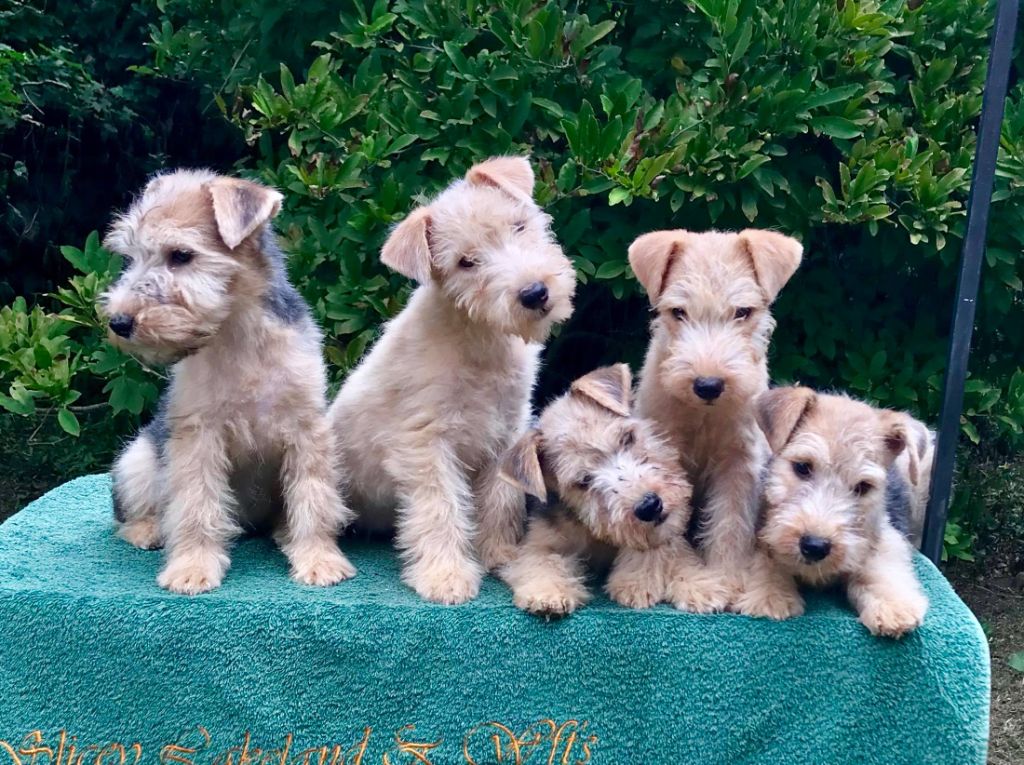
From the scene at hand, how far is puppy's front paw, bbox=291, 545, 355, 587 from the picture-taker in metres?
3.43

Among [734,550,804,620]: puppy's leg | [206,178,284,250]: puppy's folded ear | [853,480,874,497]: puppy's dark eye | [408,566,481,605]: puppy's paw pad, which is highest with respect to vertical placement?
[206,178,284,250]: puppy's folded ear

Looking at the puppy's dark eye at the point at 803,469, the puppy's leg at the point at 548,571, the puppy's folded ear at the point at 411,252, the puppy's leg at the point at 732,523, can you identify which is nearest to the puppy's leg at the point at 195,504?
the puppy's folded ear at the point at 411,252

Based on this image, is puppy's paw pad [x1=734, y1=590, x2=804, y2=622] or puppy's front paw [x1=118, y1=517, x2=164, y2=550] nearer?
puppy's paw pad [x1=734, y1=590, x2=804, y2=622]

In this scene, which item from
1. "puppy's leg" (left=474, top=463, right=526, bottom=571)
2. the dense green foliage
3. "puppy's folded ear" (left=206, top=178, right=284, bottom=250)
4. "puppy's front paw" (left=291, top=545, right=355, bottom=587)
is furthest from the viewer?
the dense green foliage

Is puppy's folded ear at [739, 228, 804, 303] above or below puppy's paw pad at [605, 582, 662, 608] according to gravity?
above

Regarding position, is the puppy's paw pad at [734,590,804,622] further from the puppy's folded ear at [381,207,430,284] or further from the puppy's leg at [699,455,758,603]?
the puppy's folded ear at [381,207,430,284]

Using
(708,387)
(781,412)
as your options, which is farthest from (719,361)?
(781,412)

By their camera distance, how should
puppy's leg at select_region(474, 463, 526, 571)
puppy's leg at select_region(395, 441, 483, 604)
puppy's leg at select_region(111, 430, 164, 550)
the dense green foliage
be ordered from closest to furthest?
puppy's leg at select_region(395, 441, 483, 604) < puppy's leg at select_region(474, 463, 526, 571) < puppy's leg at select_region(111, 430, 164, 550) < the dense green foliage

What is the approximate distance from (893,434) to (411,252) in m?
1.83

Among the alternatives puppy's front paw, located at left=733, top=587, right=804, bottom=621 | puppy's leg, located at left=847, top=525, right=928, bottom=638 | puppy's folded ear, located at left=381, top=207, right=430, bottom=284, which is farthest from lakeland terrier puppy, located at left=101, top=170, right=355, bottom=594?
puppy's leg, located at left=847, top=525, right=928, bottom=638

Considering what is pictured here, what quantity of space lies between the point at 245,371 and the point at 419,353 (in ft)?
2.20

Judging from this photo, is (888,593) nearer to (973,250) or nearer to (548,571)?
(548,571)

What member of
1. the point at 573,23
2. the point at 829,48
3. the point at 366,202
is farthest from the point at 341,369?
the point at 829,48

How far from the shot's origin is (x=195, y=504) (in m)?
3.40
